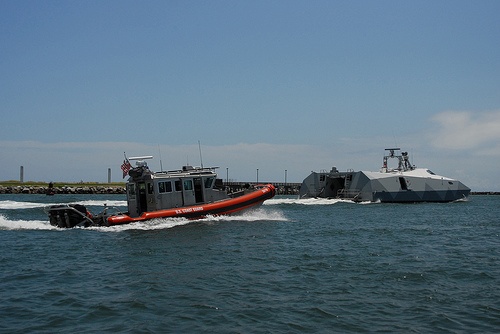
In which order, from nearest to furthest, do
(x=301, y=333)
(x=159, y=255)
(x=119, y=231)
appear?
(x=301, y=333)
(x=159, y=255)
(x=119, y=231)

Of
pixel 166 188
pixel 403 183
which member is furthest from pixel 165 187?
pixel 403 183

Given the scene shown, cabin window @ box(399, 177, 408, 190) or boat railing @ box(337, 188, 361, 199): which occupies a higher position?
cabin window @ box(399, 177, 408, 190)

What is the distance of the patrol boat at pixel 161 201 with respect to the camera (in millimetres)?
27344

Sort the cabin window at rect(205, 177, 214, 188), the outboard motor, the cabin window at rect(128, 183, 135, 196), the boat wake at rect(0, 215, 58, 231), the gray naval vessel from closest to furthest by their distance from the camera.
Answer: the outboard motor, the boat wake at rect(0, 215, 58, 231), the cabin window at rect(128, 183, 135, 196), the cabin window at rect(205, 177, 214, 188), the gray naval vessel

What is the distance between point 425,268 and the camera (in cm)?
1583

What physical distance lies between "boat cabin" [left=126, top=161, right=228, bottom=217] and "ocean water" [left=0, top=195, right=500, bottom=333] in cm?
317

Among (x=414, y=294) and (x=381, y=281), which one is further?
(x=381, y=281)

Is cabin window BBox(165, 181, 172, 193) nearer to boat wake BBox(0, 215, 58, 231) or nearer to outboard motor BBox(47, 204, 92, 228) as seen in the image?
outboard motor BBox(47, 204, 92, 228)

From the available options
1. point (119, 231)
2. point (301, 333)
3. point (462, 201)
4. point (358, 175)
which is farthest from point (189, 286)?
point (462, 201)

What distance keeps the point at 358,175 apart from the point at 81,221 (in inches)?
1547

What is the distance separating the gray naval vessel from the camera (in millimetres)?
58344

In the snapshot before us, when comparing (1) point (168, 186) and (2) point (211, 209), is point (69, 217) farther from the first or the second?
(2) point (211, 209)

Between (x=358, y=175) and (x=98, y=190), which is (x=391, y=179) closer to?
(x=358, y=175)

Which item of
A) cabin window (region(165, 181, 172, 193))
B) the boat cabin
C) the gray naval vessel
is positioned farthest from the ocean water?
the gray naval vessel
